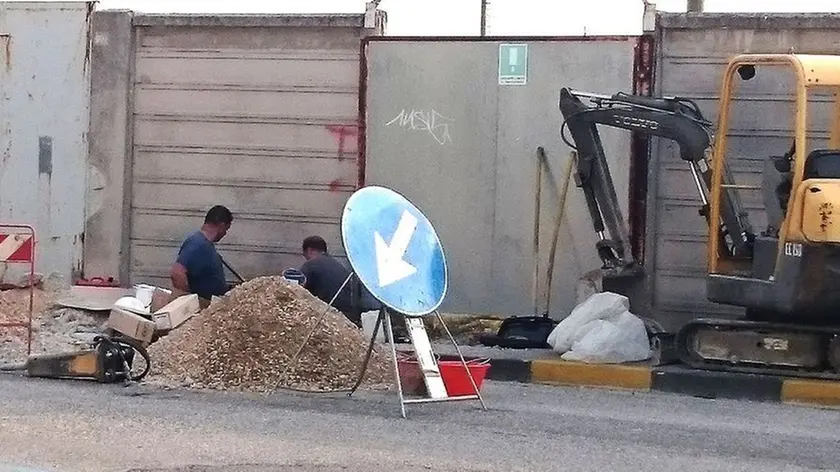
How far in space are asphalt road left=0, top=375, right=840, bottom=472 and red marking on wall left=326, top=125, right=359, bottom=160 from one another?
4792 millimetres

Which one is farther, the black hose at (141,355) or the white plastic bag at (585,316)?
the white plastic bag at (585,316)

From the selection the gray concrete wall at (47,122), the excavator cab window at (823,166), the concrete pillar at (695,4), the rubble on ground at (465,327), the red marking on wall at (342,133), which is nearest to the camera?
the excavator cab window at (823,166)

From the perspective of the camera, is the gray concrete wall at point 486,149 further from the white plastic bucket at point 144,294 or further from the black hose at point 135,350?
the black hose at point 135,350

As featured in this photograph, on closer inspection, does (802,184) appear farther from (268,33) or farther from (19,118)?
(19,118)

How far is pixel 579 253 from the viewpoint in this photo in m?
15.0

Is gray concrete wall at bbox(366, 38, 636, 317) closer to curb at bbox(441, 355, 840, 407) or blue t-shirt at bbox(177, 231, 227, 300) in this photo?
curb at bbox(441, 355, 840, 407)

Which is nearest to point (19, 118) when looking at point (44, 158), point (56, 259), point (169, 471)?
point (44, 158)

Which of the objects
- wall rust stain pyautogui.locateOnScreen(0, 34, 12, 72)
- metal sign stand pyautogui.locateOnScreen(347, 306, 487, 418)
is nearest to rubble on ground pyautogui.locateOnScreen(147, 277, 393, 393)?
metal sign stand pyautogui.locateOnScreen(347, 306, 487, 418)

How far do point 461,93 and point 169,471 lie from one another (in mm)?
7935

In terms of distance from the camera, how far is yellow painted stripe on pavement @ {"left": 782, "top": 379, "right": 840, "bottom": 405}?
1201 centimetres

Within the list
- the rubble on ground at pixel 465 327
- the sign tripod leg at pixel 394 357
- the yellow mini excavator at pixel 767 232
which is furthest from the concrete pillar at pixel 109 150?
the sign tripod leg at pixel 394 357

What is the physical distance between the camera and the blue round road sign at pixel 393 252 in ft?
33.8

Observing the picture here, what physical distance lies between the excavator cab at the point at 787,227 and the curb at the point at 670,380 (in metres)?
0.57

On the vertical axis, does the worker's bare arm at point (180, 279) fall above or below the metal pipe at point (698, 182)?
below
